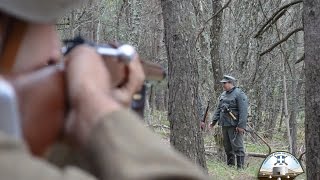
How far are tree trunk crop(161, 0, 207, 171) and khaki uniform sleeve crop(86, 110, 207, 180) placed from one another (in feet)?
19.9

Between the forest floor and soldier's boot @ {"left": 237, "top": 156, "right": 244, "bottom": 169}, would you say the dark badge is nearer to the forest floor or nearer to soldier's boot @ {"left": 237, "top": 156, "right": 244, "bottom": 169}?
the forest floor

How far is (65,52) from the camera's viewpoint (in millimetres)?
1247

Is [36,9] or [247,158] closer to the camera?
[36,9]

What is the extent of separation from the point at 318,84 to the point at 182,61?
2.35 m

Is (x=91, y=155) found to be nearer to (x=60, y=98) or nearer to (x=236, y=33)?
(x=60, y=98)

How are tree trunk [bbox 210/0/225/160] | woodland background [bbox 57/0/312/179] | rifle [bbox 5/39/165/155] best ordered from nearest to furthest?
1. rifle [bbox 5/39/165/155]
2. woodland background [bbox 57/0/312/179]
3. tree trunk [bbox 210/0/225/160]

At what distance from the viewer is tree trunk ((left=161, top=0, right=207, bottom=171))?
7.06 meters

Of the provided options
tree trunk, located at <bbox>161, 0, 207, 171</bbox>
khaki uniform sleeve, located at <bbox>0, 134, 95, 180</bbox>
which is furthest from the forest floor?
khaki uniform sleeve, located at <bbox>0, 134, 95, 180</bbox>

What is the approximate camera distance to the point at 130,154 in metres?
0.96

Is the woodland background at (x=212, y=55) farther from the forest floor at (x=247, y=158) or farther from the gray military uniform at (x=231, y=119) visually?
the gray military uniform at (x=231, y=119)

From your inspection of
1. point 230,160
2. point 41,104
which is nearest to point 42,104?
point 41,104

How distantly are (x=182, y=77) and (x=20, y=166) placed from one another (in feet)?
21.1

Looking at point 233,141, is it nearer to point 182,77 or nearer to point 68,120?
point 182,77

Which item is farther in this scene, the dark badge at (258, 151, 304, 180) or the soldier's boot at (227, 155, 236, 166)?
the soldier's boot at (227, 155, 236, 166)
